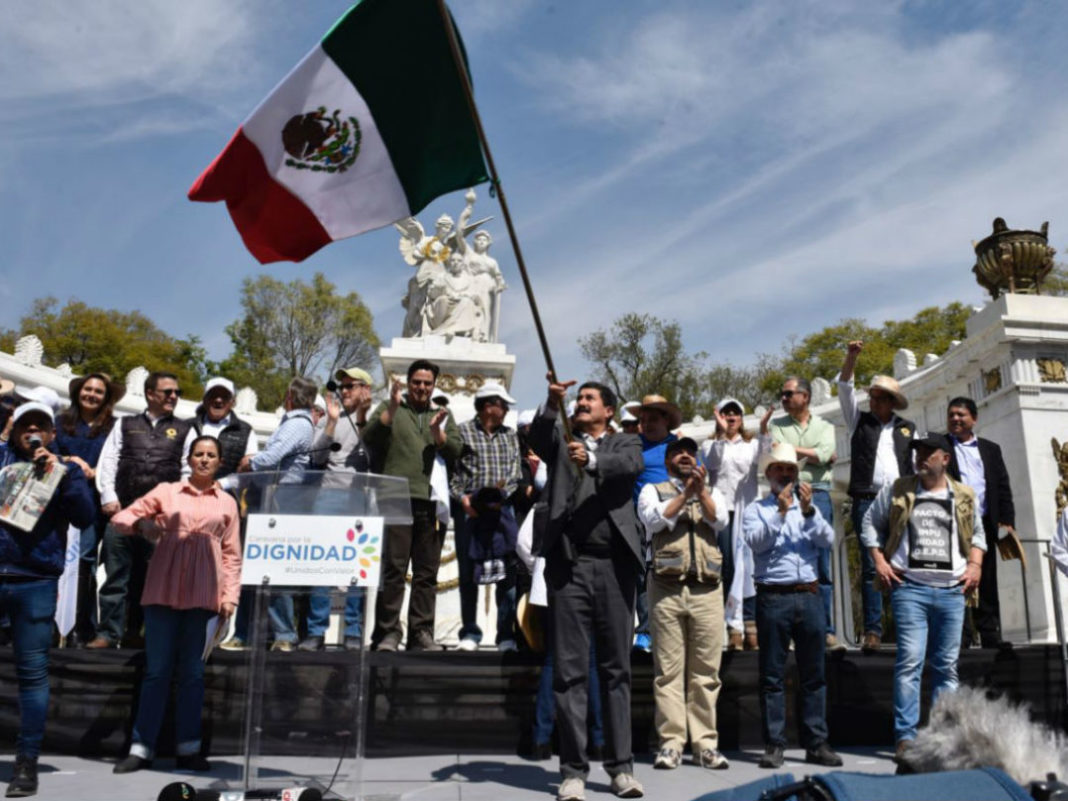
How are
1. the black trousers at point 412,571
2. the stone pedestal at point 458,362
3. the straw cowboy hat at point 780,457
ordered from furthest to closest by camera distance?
the stone pedestal at point 458,362
the black trousers at point 412,571
the straw cowboy hat at point 780,457

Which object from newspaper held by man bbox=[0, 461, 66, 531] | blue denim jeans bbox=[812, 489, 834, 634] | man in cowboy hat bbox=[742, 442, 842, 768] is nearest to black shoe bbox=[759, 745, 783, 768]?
man in cowboy hat bbox=[742, 442, 842, 768]

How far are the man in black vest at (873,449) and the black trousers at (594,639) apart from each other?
9.88 feet

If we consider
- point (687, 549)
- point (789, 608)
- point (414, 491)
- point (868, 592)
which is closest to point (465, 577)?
point (414, 491)

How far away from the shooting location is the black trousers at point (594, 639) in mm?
4738

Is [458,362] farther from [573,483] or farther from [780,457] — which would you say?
[573,483]

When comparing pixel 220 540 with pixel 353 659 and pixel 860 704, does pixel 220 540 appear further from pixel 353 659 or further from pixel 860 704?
pixel 860 704

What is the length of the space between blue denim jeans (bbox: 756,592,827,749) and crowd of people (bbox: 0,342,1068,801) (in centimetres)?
1

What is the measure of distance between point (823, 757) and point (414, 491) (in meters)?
3.22

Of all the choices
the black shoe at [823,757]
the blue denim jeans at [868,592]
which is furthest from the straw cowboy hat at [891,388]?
the black shoe at [823,757]

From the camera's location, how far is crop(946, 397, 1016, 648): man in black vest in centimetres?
720

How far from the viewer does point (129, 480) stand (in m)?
6.73

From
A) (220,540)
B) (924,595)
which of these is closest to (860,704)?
(924,595)

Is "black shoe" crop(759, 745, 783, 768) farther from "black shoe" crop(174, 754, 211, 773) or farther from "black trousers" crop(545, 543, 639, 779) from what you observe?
"black shoe" crop(174, 754, 211, 773)

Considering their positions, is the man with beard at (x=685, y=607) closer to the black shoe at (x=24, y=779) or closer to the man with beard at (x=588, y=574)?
the man with beard at (x=588, y=574)
